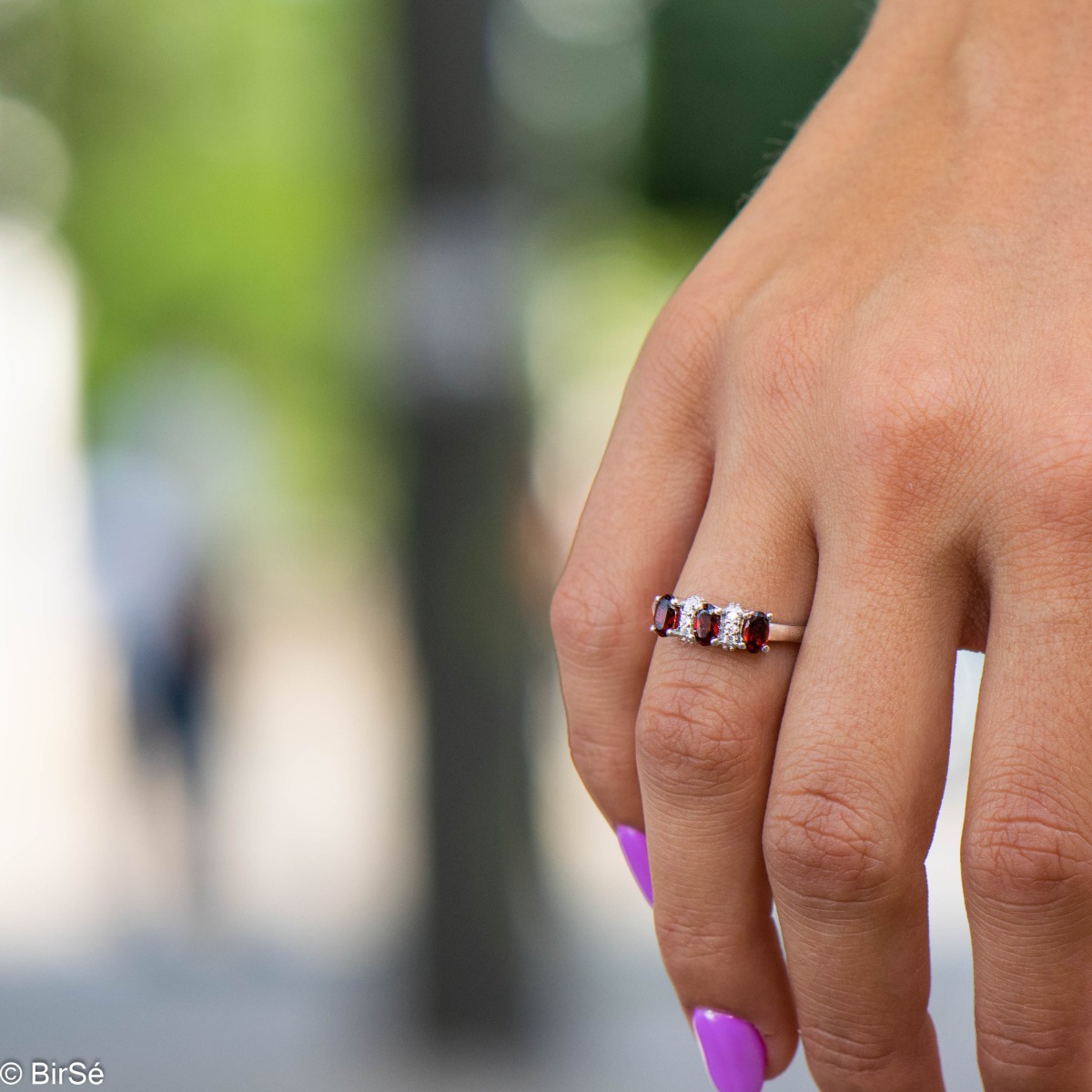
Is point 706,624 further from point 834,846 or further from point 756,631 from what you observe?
point 834,846

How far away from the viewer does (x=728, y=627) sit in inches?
25.5

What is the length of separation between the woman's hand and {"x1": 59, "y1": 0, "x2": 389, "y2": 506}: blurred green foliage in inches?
222

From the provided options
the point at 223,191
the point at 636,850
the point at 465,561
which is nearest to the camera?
the point at 636,850

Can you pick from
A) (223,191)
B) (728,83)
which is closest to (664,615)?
(728,83)

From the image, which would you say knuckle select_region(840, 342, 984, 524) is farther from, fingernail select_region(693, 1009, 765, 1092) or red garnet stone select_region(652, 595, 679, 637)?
fingernail select_region(693, 1009, 765, 1092)

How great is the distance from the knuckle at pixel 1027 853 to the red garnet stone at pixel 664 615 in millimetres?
190

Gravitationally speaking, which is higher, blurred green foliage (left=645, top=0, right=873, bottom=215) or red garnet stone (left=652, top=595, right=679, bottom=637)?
blurred green foliage (left=645, top=0, right=873, bottom=215)

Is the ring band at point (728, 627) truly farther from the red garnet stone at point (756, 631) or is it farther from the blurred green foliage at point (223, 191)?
the blurred green foliage at point (223, 191)

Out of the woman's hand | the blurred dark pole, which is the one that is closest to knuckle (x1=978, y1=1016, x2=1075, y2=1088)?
the woman's hand

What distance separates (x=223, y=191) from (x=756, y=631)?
28.6 feet

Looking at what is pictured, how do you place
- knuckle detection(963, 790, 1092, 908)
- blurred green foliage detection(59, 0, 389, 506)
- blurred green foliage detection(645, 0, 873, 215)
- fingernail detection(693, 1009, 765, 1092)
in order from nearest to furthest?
knuckle detection(963, 790, 1092, 908)
fingernail detection(693, 1009, 765, 1092)
blurred green foliage detection(645, 0, 873, 215)
blurred green foliage detection(59, 0, 389, 506)

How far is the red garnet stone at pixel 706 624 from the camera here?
2.13 ft

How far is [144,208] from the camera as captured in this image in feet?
26.8

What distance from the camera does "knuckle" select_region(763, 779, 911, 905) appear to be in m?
0.61
